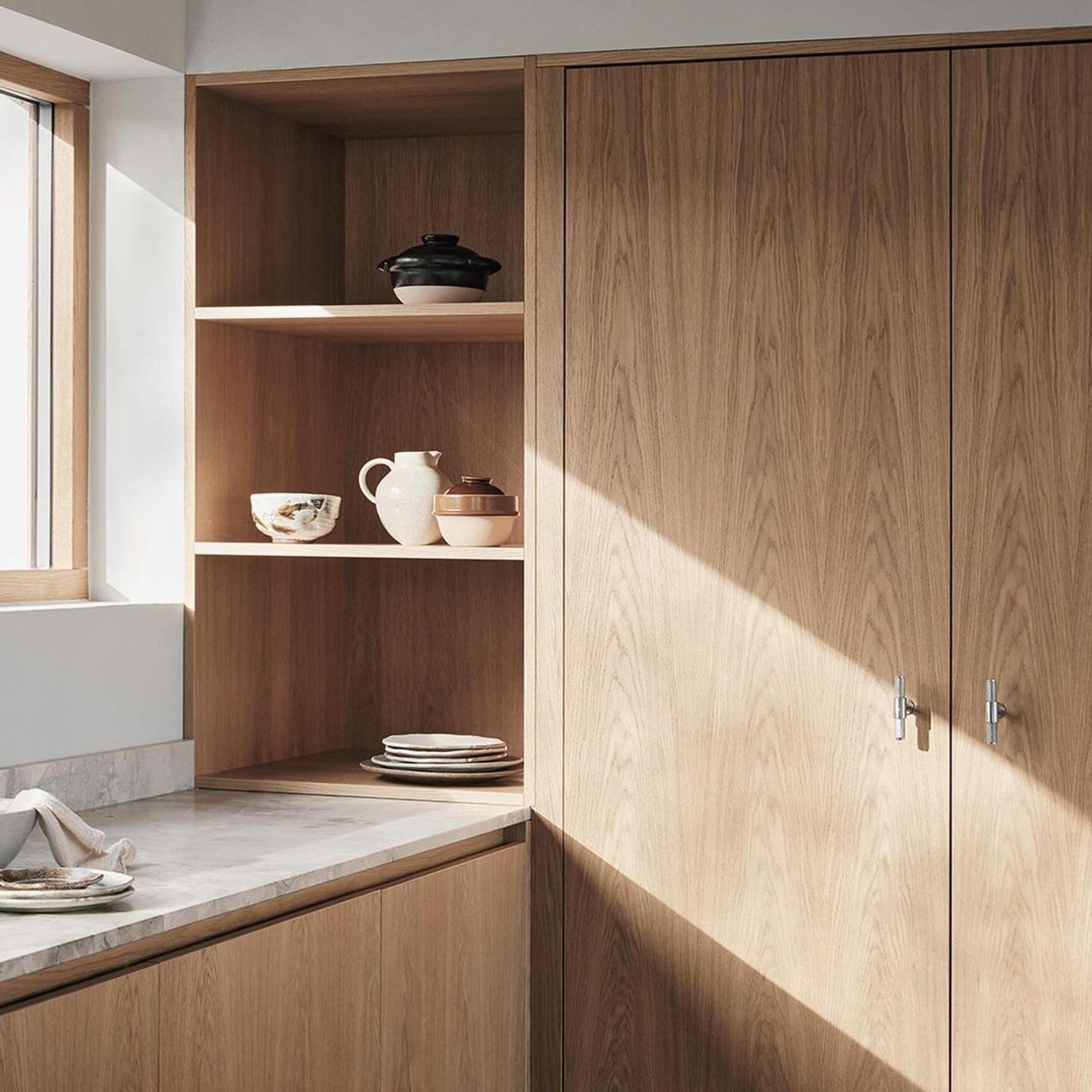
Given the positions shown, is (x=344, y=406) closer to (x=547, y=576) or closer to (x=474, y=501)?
(x=474, y=501)

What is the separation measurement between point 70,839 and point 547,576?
0.95 meters

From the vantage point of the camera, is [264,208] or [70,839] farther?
[264,208]

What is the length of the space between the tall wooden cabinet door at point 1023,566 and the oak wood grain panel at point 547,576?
651mm

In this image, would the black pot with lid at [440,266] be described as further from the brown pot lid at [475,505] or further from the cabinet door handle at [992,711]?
the cabinet door handle at [992,711]

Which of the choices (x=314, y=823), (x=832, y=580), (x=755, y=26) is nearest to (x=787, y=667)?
(x=832, y=580)

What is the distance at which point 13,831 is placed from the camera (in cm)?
208

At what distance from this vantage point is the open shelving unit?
2.93 metres

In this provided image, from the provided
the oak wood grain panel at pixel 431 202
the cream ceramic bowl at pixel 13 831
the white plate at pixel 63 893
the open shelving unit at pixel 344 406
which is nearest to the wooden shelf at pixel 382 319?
the open shelving unit at pixel 344 406

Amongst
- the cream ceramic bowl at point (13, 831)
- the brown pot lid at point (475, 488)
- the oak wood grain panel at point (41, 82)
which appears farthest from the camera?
the brown pot lid at point (475, 488)

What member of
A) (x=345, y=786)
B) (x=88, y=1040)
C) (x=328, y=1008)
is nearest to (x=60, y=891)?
(x=88, y=1040)

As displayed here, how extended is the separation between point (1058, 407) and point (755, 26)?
2.61ft

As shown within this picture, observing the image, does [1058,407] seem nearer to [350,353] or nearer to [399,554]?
[399,554]

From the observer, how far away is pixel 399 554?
2.84 m

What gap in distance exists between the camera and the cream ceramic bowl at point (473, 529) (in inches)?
113
